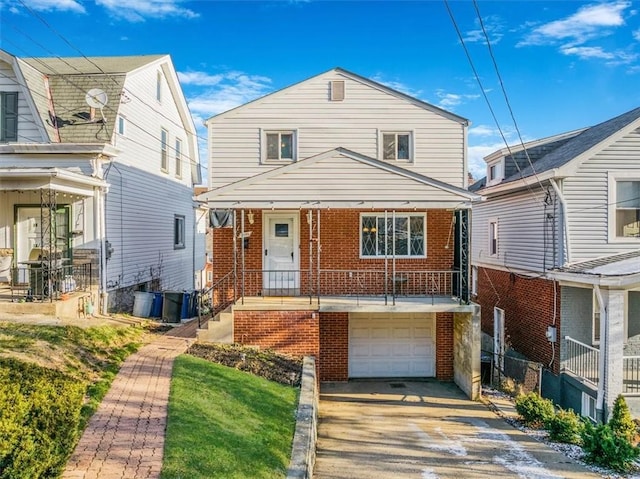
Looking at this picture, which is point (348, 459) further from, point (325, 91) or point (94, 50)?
A: point (94, 50)

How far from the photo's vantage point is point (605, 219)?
40.5 feet

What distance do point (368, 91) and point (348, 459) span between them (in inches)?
398

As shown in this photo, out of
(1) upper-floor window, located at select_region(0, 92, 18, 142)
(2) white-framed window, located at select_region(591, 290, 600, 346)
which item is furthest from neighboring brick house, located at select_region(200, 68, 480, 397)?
(1) upper-floor window, located at select_region(0, 92, 18, 142)

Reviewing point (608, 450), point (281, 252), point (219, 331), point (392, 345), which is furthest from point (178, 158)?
point (608, 450)

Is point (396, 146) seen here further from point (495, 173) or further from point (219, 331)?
point (219, 331)

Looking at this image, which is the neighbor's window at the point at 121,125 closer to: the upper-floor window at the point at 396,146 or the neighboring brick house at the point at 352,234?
the neighboring brick house at the point at 352,234

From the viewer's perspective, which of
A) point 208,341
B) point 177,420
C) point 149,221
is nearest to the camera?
point 177,420

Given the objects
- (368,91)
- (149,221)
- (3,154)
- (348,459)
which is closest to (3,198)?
(3,154)

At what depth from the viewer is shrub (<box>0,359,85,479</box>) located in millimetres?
3953

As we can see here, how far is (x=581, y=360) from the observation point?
11898mm

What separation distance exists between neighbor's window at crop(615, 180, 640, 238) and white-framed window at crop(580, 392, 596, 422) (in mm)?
4291

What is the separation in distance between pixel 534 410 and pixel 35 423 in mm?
9190

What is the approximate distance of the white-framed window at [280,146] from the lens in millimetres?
13836

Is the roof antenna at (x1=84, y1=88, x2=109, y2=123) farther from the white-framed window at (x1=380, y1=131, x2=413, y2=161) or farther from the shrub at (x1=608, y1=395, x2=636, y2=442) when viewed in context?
the shrub at (x1=608, y1=395, x2=636, y2=442)
